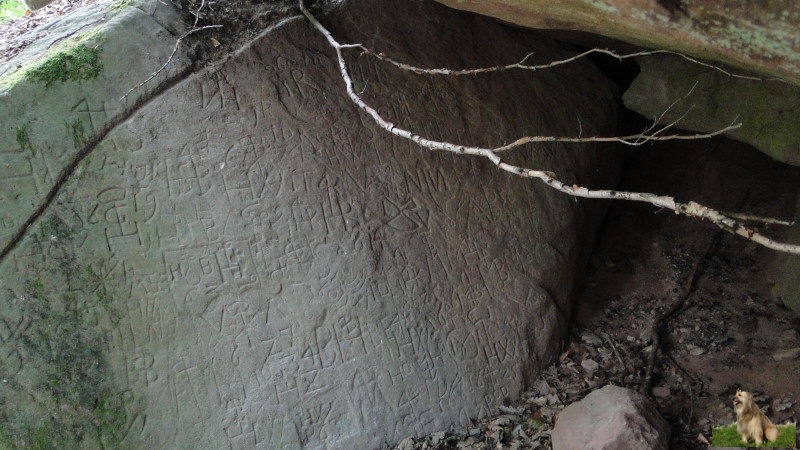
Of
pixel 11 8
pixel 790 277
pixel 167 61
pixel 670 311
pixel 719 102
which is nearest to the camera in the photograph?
pixel 167 61

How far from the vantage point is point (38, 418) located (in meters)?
3.08

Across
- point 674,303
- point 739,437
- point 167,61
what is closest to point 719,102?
point 674,303

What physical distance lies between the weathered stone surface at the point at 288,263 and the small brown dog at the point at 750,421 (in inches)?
51.4

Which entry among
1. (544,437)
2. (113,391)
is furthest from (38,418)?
(544,437)

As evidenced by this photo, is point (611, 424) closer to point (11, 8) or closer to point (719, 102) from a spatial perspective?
point (719, 102)

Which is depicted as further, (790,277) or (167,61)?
(790,277)

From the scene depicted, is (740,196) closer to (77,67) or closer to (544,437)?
(544,437)

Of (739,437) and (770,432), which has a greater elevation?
(770,432)

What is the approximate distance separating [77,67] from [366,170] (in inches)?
56.9

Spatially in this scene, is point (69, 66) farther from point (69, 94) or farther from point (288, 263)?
point (288, 263)

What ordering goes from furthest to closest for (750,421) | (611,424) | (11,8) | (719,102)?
(11,8) → (719,102) → (611,424) → (750,421)

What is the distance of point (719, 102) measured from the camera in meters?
3.66

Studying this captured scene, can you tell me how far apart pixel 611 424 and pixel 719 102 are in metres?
1.77

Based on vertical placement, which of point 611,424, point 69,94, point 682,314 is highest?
point 69,94
